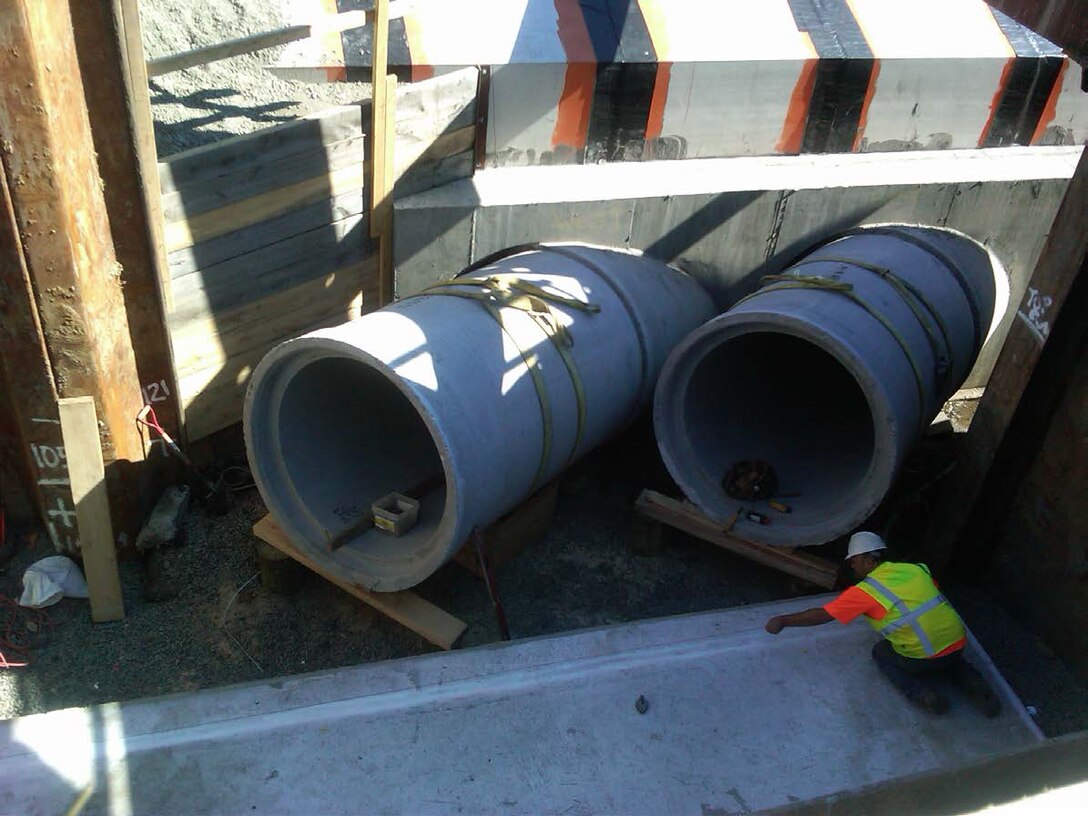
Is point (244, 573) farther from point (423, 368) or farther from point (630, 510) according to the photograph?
point (630, 510)

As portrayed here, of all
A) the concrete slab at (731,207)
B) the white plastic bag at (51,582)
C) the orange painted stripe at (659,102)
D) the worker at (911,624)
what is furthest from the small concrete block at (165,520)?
the orange painted stripe at (659,102)

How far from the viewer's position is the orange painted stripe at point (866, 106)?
7.95 meters

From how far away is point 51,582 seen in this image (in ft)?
18.1

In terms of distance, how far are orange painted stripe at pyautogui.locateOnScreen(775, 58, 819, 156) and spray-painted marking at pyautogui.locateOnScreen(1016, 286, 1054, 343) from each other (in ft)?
10.2

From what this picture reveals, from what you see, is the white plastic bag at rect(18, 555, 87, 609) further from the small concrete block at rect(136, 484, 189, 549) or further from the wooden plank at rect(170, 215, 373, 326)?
the wooden plank at rect(170, 215, 373, 326)

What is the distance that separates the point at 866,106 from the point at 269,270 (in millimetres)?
5320

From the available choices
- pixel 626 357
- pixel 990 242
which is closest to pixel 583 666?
pixel 626 357

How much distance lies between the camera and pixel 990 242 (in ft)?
26.3

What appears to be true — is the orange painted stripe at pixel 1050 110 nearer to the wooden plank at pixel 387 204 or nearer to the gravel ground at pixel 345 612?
the gravel ground at pixel 345 612

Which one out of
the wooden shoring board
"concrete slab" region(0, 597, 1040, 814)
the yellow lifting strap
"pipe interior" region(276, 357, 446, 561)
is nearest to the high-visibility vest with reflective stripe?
"concrete slab" region(0, 597, 1040, 814)

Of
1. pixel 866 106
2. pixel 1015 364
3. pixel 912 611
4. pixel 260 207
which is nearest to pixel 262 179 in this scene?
pixel 260 207

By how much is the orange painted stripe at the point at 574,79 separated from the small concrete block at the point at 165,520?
12.9 ft

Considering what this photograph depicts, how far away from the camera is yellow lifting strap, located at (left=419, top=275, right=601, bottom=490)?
536 cm

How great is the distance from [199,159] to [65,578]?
2.63 meters
